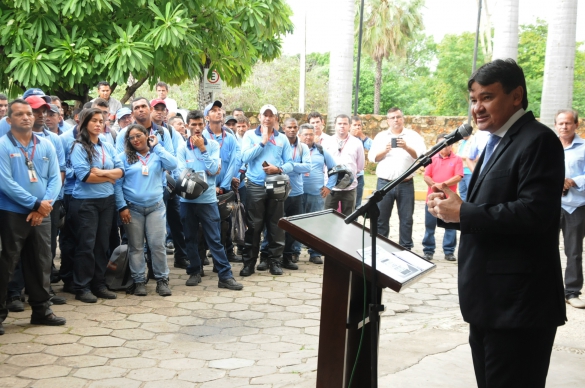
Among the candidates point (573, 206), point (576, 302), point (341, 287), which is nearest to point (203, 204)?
point (573, 206)

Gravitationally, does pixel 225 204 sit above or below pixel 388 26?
below

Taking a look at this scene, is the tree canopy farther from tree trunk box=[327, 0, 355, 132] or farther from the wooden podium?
the wooden podium

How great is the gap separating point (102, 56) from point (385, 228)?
5.60 metres

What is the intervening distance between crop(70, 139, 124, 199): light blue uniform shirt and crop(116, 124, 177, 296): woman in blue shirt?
0.13 metres

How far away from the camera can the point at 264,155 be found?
364 inches

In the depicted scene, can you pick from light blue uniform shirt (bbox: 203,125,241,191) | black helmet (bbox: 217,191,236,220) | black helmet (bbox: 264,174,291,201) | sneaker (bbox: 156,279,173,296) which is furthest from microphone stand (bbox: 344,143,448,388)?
light blue uniform shirt (bbox: 203,125,241,191)

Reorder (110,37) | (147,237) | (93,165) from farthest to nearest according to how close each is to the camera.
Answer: (110,37)
(147,237)
(93,165)

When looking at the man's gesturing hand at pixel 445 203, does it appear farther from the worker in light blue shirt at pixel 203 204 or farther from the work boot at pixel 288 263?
the work boot at pixel 288 263

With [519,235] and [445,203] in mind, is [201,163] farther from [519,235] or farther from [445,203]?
[519,235]

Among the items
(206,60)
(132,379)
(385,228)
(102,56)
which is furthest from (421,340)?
(206,60)

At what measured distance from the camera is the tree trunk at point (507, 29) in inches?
605

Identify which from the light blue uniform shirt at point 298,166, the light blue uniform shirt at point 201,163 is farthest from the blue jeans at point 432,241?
the light blue uniform shirt at point 201,163

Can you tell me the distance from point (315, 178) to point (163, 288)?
3.30m

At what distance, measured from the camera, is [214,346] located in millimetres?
6215
